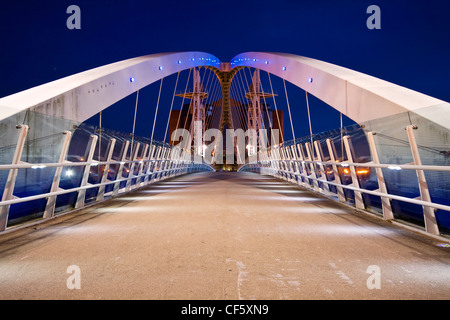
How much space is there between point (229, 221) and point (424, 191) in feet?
8.68

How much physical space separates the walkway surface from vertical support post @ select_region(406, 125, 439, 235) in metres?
0.21

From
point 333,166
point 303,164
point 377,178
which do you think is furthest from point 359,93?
point 303,164

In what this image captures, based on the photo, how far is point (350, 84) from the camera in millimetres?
9156

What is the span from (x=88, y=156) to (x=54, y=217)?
5.14 feet

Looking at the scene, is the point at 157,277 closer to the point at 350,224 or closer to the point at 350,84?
the point at 350,224

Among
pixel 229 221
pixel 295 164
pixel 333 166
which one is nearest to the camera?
pixel 229 221

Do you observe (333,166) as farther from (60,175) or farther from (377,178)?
(60,175)

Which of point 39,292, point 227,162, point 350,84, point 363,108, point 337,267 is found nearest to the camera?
point 39,292

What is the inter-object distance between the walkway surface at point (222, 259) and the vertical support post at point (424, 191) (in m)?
0.21

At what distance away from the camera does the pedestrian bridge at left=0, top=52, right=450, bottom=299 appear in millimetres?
2805

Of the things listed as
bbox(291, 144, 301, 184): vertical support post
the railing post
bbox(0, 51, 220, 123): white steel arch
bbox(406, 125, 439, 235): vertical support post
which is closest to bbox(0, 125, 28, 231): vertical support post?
bbox(0, 51, 220, 123): white steel arch

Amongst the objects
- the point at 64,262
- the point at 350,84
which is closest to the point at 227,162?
the point at 350,84

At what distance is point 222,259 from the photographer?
347cm

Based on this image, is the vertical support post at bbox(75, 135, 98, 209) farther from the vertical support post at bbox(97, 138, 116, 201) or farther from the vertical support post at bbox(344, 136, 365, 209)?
the vertical support post at bbox(344, 136, 365, 209)
